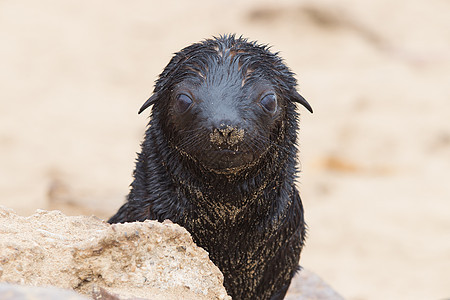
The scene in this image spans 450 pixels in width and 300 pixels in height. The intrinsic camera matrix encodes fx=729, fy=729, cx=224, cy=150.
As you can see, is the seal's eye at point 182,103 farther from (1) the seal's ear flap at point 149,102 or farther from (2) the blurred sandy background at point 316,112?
(2) the blurred sandy background at point 316,112

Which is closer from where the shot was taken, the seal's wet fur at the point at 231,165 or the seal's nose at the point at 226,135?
the seal's nose at the point at 226,135

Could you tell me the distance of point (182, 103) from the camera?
487 cm

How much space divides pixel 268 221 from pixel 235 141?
3.21ft

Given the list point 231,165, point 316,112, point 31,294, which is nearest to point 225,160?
point 231,165

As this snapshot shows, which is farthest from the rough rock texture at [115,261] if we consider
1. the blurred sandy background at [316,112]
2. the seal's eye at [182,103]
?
the blurred sandy background at [316,112]

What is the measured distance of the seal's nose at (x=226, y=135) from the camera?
4.46 m

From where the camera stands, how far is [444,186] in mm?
11945

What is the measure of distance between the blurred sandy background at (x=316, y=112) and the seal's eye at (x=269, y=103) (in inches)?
180

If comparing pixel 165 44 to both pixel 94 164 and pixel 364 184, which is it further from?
pixel 364 184

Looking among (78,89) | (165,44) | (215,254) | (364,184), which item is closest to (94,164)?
(78,89)

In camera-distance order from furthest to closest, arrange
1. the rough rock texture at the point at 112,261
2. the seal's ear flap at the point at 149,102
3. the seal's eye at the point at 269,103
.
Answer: the seal's ear flap at the point at 149,102, the seal's eye at the point at 269,103, the rough rock texture at the point at 112,261

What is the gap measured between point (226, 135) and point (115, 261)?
3.56 ft

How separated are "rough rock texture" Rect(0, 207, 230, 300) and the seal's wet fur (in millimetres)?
786

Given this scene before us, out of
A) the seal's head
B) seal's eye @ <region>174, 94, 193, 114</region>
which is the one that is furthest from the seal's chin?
seal's eye @ <region>174, 94, 193, 114</region>
